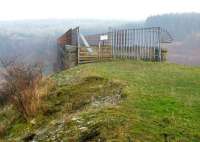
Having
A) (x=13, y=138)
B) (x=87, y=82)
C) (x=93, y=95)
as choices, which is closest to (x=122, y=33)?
(x=87, y=82)

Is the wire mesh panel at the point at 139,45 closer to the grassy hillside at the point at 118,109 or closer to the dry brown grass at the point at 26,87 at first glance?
the grassy hillside at the point at 118,109

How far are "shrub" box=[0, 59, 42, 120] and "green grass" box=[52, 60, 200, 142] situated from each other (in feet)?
8.39

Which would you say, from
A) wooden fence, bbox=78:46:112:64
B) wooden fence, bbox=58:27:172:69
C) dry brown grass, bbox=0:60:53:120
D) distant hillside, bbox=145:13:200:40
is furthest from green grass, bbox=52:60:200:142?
distant hillside, bbox=145:13:200:40

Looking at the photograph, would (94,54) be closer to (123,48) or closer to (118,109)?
(123,48)

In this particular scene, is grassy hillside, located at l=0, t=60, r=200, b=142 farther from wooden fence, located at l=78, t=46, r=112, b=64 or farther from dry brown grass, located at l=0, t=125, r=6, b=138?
wooden fence, located at l=78, t=46, r=112, b=64

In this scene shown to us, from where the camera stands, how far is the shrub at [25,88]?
14.3 metres

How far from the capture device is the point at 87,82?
17125 millimetres

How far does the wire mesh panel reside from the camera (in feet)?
86.1

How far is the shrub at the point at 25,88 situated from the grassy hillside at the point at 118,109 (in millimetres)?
330

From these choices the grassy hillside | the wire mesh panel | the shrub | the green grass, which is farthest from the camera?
the wire mesh panel

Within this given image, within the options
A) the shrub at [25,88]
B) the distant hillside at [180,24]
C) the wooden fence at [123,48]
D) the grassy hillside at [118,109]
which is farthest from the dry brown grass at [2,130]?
the distant hillside at [180,24]

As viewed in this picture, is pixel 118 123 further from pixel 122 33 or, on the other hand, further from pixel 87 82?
pixel 122 33

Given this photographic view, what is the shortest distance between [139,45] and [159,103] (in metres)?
14.2

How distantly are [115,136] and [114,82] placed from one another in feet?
21.3
